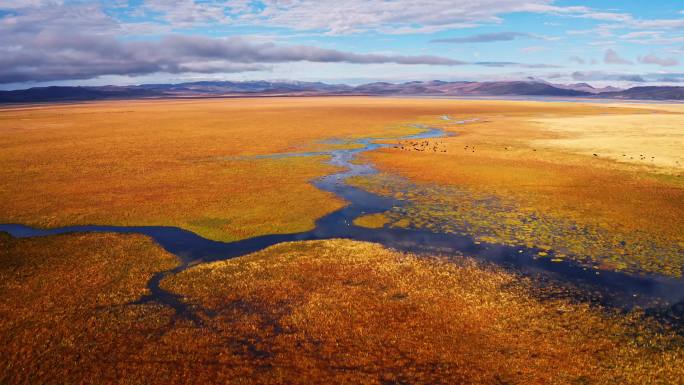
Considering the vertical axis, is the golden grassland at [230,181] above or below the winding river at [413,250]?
above

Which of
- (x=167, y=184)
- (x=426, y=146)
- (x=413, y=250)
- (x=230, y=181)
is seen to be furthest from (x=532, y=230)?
(x=426, y=146)

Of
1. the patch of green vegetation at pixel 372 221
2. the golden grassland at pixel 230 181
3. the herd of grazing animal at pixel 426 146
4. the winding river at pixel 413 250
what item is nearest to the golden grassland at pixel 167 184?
the golden grassland at pixel 230 181

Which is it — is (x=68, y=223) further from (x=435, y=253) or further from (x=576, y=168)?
(x=576, y=168)

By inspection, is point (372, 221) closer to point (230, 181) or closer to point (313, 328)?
point (313, 328)

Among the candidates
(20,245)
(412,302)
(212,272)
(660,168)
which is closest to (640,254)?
(412,302)

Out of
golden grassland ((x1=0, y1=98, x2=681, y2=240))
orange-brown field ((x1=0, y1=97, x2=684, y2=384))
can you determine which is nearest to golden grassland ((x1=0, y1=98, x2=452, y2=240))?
golden grassland ((x1=0, y1=98, x2=681, y2=240))

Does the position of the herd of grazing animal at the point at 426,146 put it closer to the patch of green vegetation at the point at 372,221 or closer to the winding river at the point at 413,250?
the winding river at the point at 413,250
